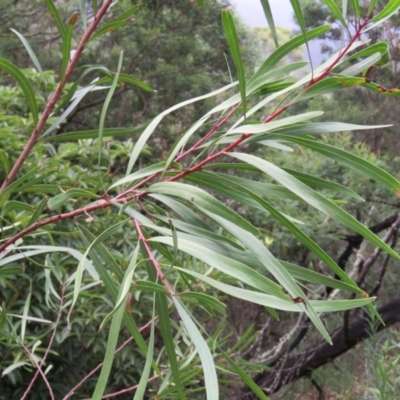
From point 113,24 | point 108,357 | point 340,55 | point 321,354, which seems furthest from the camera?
point 321,354

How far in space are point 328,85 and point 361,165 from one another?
0.32 ft

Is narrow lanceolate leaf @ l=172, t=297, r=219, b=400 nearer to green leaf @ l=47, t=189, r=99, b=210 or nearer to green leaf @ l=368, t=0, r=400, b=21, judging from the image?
green leaf @ l=47, t=189, r=99, b=210

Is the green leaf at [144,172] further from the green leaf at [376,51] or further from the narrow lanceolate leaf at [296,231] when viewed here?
the green leaf at [376,51]

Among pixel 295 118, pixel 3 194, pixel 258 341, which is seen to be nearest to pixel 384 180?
pixel 295 118

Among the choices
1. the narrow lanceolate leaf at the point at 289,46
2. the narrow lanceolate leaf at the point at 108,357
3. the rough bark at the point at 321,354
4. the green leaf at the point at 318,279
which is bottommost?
the rough bark at the point at 321,354

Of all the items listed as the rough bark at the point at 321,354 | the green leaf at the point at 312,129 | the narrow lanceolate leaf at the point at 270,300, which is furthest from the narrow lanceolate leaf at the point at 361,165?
the rough bark at the point at 321,354

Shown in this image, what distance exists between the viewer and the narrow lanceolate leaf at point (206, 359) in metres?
0.37

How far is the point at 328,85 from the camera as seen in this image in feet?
1.62

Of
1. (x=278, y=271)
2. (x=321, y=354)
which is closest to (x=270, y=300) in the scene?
(x=278, y=271)

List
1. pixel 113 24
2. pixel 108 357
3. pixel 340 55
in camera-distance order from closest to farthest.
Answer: pixel 108 357
pixel 340 55
pixel 113 24

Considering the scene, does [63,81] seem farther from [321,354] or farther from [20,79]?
[321,354]

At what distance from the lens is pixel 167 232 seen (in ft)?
1.51

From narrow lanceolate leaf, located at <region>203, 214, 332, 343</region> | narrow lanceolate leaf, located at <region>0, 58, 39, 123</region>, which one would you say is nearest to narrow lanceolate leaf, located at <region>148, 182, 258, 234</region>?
narrow lanceolate leaf, located at <region>203, 214, 332, 343</region>

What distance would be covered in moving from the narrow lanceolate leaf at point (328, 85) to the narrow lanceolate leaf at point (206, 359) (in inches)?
9.3
